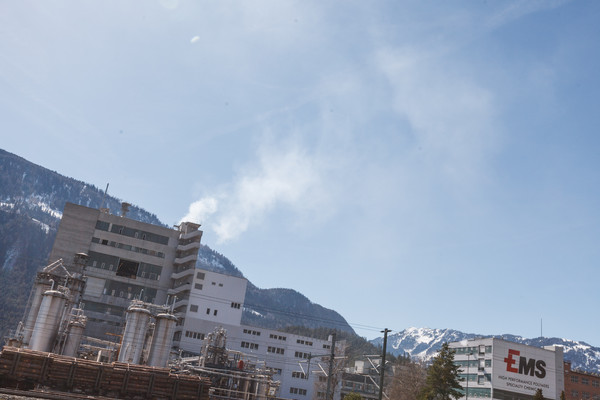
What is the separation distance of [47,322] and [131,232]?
155 ft

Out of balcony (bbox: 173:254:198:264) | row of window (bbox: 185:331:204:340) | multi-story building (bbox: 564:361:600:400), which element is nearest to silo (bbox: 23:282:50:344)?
balcony (bbox: 173:254:198:264)

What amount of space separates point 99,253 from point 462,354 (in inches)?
3185

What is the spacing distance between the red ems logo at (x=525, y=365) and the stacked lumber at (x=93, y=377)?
79355 mm

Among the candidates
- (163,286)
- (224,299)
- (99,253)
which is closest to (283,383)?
(224,299)

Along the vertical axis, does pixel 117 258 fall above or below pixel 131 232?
below

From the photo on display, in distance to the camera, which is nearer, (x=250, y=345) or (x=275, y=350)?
(x=250, y=345)

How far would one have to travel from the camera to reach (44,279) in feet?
177

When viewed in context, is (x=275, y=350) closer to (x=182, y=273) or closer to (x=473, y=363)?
(x=182, y=273)

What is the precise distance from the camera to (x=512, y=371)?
308 ft

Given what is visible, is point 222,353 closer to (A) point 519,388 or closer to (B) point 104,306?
(B) point 104,306

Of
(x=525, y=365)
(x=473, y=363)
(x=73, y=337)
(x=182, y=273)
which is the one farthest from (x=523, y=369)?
(x=73, y=337)

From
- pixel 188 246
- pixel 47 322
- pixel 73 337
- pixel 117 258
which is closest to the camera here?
pixel 47 322

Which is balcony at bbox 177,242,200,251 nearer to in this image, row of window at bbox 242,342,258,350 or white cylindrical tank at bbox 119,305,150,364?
row of window at bbox 242,342,258,350

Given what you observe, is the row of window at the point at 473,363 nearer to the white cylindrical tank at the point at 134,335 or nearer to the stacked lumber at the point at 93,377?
the white cylindrical tank at the point at 134,335
